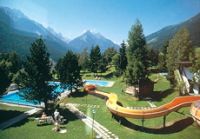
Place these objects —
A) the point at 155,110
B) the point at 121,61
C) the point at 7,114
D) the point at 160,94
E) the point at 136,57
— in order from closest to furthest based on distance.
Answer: the point at 155,110 < the point at 7,114 < the point at 160,94 < the point at 136,57 < the point at 121,61

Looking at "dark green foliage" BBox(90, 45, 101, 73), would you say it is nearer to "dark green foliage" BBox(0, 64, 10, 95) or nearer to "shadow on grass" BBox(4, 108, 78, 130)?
"shadow on grass" BBox(4, 108, 78, 130)

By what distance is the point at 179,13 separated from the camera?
14.9 metres

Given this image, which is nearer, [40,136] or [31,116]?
[40,136]

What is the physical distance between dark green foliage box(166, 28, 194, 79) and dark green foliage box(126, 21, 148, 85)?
2766mm

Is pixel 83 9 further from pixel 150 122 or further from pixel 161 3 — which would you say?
pixel 150 122

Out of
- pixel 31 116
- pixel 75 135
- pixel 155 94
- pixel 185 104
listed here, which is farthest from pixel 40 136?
pixel 155 94

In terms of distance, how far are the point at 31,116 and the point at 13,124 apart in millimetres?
1983

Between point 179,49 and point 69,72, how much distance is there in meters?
11.2

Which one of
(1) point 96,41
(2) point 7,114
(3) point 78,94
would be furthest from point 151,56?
(2) point 7,114

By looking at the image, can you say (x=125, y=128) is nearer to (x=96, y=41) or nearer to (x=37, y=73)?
(x=37, y=73)

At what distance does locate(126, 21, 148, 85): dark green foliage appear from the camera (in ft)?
67.1

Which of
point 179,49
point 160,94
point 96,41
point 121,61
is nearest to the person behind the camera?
point 160,94

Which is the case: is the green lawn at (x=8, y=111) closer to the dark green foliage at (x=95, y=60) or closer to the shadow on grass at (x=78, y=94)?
the shadow on grass at (x=78, y=94)

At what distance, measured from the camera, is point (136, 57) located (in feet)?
68.7
